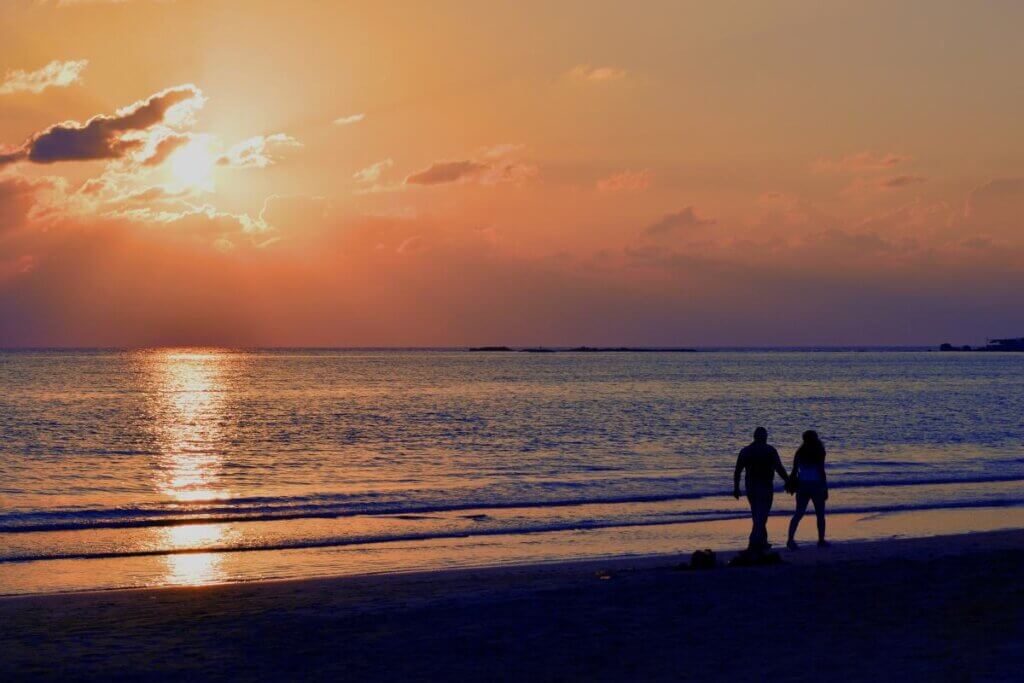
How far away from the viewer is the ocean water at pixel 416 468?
21.7 m

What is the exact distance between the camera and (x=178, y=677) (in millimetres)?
10188

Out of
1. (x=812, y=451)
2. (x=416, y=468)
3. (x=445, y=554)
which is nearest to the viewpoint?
(x=812, y=451)

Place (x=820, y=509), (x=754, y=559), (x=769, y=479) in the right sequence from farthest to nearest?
(x=820, y=509) < (x=769, y=479) < (x=754, y=559)

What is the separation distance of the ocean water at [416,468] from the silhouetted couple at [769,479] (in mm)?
5303

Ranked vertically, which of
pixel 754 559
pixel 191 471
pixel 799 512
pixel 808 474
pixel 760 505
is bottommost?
pixel 191 471

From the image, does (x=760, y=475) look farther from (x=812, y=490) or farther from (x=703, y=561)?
(x=703, y=561)

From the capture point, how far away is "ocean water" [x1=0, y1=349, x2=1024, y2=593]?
71.1 feet

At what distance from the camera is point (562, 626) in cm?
1181

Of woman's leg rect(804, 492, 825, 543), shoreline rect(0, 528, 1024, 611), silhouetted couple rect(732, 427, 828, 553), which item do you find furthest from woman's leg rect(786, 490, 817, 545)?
shoreline rect(0, 528, 1024, 611)

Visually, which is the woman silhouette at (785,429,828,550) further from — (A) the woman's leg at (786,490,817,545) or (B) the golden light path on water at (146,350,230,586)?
(B) the golden light path on water at (146,350,230,586)

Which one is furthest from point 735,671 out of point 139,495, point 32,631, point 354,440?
point 354,440

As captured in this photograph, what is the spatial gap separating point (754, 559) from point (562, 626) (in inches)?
188

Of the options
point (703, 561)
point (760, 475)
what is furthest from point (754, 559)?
point (760, 475)

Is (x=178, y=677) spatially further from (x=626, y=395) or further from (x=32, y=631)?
(x=626, y=395)
